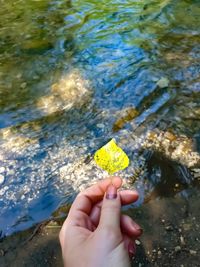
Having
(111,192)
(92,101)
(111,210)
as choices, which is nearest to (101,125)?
(92,101)

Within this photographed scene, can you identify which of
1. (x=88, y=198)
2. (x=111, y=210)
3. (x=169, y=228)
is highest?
(x=111, y=210)

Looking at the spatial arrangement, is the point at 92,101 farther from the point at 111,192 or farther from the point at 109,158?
the point at 111,192

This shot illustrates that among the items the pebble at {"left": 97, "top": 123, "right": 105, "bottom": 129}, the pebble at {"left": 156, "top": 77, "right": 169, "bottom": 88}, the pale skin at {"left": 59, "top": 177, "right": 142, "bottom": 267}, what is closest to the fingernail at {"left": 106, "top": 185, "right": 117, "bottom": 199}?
the pale skin at {"left": 59, "top": 177, "right": 142, "bottom": 267}

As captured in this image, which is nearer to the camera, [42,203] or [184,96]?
[42,203]

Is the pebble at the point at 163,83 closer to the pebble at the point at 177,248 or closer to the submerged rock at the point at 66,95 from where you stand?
the submerged rock at the point at 66,95

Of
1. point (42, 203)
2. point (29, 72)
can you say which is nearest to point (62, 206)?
point (42, 203)

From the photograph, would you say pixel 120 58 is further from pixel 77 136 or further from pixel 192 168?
pixel 192 168

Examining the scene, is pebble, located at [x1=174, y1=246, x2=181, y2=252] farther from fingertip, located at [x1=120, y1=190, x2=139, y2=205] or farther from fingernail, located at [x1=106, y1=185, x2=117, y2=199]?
fingernail, located at [x1=106, y1=185, x2=117, y2=199]

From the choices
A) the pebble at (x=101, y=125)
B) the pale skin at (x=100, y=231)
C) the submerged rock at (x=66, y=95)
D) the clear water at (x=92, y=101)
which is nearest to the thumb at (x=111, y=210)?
the pale skin at (x=100, y=231)
